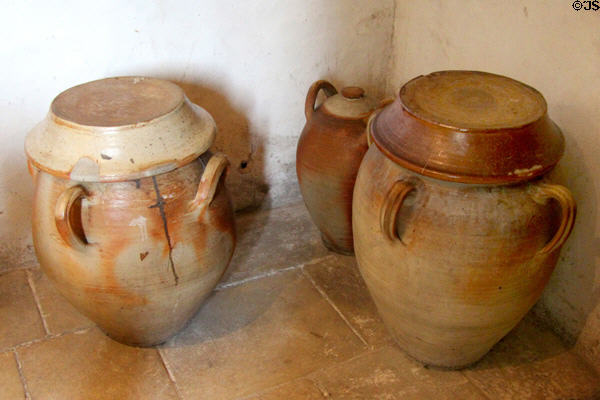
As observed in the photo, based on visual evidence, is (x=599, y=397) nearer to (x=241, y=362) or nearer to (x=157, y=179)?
(x=241, y=362)

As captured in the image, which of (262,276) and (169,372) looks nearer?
(169,372)

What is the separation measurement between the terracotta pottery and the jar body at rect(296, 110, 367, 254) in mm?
364

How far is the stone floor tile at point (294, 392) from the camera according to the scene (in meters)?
1.90

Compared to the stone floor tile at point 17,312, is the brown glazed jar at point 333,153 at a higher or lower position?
higher

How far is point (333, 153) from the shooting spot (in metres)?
2.26

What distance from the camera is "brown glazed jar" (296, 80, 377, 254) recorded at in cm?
224

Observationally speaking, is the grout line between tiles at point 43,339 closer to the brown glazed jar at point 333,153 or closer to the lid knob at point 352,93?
the brown glazed jar at point 333,153

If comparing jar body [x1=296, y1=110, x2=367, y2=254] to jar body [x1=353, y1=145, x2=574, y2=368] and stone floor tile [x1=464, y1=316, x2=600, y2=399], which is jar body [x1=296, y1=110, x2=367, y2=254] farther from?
stone floor tile [x1=464, y1=316, x2=600, y2=399]

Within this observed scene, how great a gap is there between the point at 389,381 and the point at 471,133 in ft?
2.85

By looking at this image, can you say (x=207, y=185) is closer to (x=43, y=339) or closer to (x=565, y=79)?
(x=43, y=339)

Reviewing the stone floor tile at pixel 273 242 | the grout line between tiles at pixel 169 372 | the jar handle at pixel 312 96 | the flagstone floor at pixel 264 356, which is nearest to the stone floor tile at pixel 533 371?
the flagstone floor at pixel 264 356

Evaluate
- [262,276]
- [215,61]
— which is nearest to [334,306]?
[262,276]

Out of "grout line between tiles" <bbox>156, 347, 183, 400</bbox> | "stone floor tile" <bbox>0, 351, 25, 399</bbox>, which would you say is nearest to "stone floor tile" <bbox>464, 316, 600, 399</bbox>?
"grout line between tiles" <bbox>156, 347, 183, 400</bbox>

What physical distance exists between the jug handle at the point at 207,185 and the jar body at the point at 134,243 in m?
0.01
